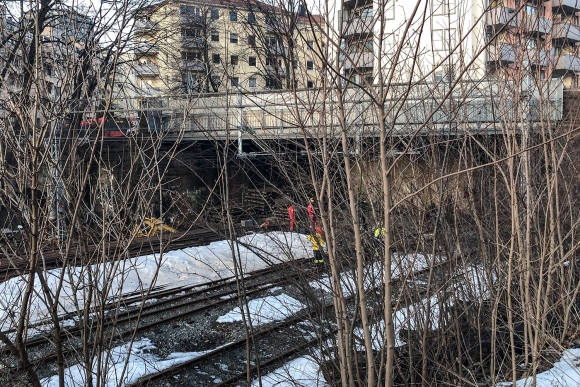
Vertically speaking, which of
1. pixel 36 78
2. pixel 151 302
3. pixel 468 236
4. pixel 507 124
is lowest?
pixel 151 302

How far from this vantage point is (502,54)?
18.5 feet

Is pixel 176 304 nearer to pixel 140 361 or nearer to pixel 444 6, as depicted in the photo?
pixel 140 361

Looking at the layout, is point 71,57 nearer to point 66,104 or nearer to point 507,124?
point 66,104

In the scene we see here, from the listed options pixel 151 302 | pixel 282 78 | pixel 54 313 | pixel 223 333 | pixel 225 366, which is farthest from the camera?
pixel 151 302

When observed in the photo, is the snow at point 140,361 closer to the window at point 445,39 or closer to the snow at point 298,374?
the snow at point 298,374

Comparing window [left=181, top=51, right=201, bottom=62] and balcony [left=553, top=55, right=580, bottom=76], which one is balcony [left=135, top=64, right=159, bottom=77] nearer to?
window [left=181, top=51, right=201, bottom=62]

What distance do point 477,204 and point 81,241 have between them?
4.40 meters

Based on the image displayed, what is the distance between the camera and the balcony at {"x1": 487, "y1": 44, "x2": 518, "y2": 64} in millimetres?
5191

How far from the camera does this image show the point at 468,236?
6117 millimetres

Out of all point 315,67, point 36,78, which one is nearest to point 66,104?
point 36,78

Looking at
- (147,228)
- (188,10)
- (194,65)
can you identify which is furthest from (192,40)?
(147,228)

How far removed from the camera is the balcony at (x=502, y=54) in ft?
17.0

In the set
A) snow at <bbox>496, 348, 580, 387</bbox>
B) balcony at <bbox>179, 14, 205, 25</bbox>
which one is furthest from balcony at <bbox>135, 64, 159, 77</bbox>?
balcony at <bbox>179, 14, 205, 25</bbox>

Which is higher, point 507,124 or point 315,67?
point 315,67
